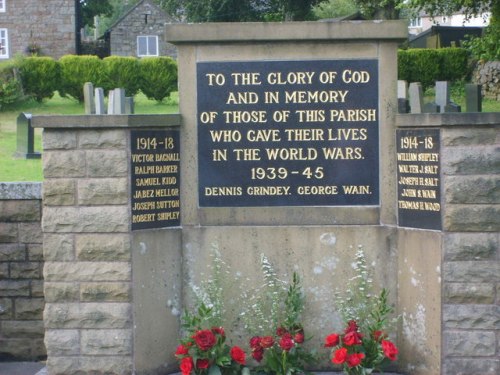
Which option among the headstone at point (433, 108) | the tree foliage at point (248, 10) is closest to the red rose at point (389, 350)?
the headstone at point (433, 108)

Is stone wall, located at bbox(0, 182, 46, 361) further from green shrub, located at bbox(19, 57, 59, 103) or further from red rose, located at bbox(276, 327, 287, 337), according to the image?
green shrub, located at bbox(19, 57, 59, 103)

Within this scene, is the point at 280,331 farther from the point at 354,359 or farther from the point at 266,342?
the point at 354,359

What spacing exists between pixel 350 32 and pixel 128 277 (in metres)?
2.51

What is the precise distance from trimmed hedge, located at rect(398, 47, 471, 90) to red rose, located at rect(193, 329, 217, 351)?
25.7 meters

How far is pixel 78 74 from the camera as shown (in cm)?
3067

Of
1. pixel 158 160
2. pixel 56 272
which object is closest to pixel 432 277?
pixel 158 160

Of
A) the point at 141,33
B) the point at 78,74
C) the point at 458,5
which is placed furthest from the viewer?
the point at 141,33

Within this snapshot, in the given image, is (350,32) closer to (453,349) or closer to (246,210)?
(246,210)

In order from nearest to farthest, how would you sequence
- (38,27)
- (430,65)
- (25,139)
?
1. (25,139)
2. (430,65)
3. (38,27)

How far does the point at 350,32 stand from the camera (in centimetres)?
734

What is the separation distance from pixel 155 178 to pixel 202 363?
4.74ft

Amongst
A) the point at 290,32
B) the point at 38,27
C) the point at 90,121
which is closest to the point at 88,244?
the point at 90,121

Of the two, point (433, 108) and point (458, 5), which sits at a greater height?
point (458, 5)

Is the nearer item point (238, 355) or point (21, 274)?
point (238, 355)
